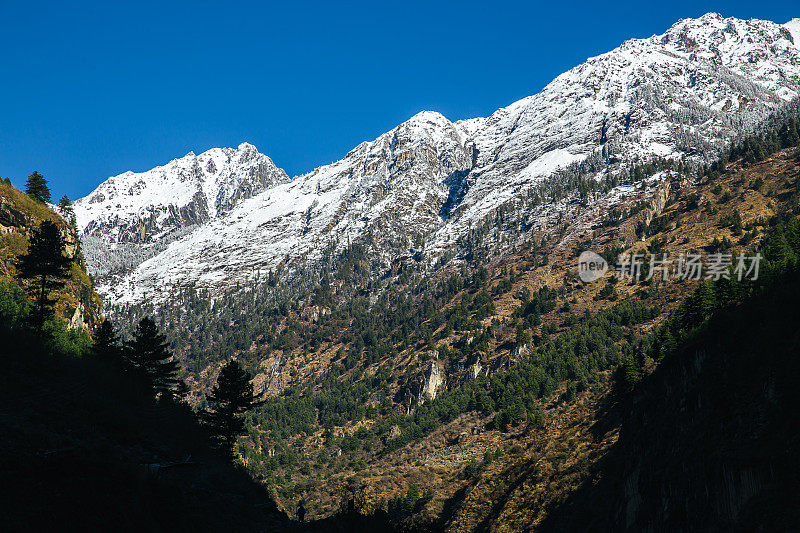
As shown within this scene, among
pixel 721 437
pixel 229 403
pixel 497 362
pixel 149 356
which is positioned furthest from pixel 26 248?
pixel 497 362

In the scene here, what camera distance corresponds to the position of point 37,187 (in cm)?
7769

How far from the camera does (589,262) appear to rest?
169 meters

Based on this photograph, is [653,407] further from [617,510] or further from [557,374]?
[557,374]

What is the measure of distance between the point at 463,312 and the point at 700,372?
136563 millimetres

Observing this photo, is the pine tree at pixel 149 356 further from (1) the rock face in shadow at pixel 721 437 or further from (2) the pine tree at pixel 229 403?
(1) the rock face in shadow at pixel 721 437

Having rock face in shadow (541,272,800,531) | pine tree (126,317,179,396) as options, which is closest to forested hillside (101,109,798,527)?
rock face in shadow (541,272,800,531)

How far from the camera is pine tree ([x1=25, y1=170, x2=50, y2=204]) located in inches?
3036

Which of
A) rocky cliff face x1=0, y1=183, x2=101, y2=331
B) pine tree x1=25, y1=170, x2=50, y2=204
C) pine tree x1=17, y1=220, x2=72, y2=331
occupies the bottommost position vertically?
pine tree x1=17, y1=220, x2=72, y2=331

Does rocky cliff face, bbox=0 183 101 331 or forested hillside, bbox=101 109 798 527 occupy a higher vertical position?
rocky cliff face, bbox=0 183 101 331

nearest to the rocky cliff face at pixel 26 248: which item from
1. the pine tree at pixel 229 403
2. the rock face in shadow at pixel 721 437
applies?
the pine tree at pixel 229 403

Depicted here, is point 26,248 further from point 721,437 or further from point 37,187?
point 721,437

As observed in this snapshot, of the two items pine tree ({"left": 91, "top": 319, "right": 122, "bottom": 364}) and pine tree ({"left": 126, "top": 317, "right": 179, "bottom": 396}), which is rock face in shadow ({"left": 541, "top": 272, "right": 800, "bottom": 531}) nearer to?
pine tree ({"left": 126, "top": 317, "right": 179, "bottom": 396})

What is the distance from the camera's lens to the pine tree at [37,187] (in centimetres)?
7712

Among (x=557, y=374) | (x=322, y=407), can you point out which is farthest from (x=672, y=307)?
(x=322, y=407)
